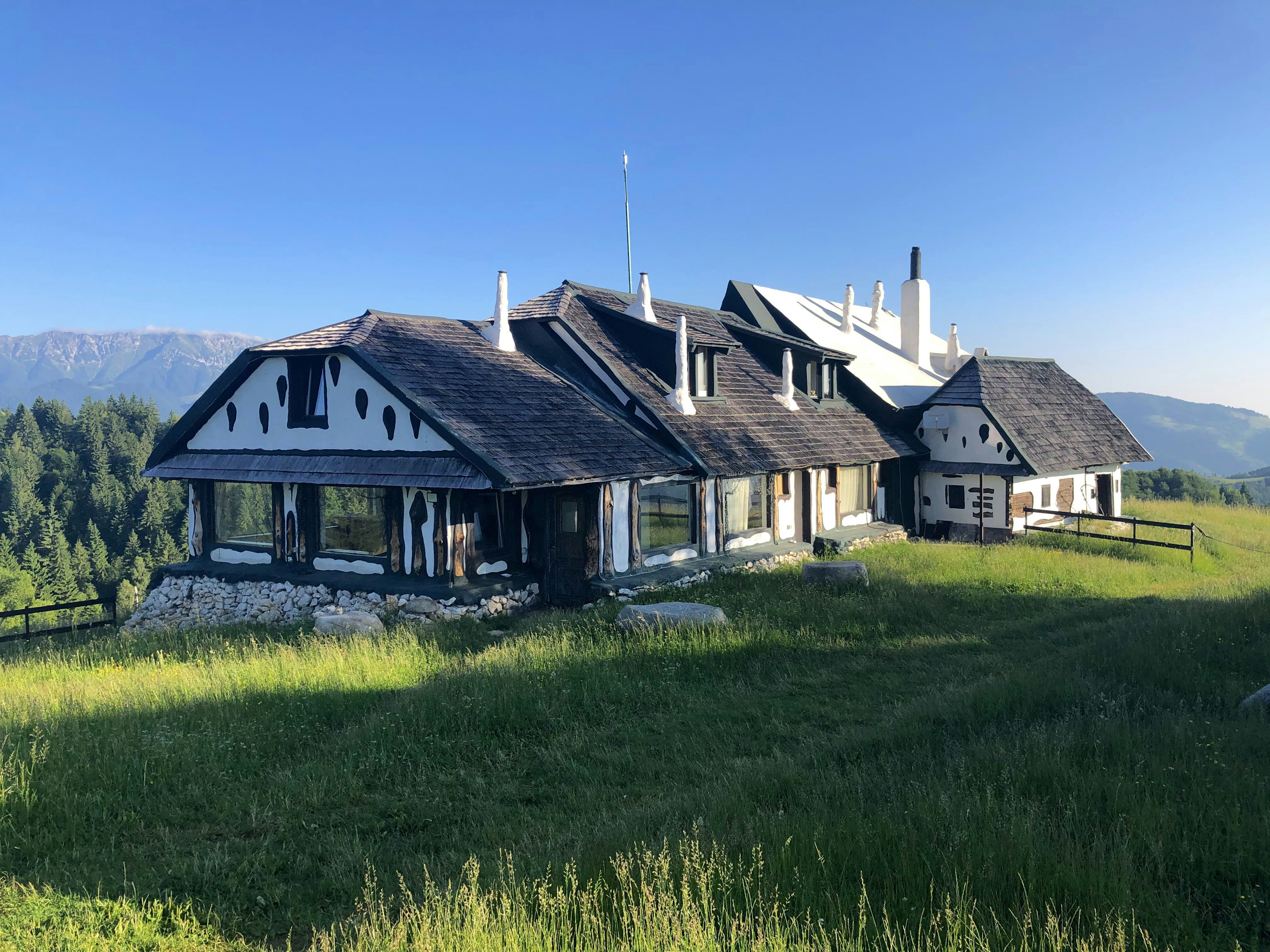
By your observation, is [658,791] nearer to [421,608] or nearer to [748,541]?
[421,608]

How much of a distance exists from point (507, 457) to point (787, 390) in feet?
37.8

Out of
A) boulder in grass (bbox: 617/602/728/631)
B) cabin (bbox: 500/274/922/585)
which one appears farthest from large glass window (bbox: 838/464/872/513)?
boulder in grass (bbox: 617/602/728/631)

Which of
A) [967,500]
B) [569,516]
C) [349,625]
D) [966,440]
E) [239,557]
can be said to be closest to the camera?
[349,625]

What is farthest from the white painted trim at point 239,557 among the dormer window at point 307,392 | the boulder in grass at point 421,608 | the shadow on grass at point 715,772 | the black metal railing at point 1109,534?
the black metal railing at point 1109,534

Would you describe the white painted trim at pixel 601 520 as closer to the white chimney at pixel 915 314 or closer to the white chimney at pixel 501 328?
the white chimney at pixel 501 328

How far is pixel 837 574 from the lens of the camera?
16.0 m

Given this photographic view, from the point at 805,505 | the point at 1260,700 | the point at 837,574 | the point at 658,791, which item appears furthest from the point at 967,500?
the point at 658,791

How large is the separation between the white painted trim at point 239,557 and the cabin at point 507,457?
5 centimetres

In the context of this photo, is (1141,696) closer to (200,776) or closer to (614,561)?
(200,776)

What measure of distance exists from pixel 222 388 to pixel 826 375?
58.6ft

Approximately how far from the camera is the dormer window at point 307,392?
18.6 m

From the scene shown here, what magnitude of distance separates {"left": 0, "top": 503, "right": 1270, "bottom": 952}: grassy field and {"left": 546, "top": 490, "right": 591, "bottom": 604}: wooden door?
4218 millimetres

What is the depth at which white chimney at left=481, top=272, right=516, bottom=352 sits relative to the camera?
806 inches

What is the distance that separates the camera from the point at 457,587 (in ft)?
53.3
